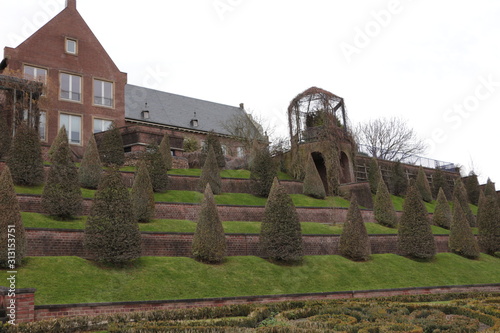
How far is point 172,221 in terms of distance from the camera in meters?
23.1

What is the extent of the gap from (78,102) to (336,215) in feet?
70.0

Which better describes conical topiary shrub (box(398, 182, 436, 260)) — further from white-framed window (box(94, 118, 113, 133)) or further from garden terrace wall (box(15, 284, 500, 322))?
white-framed window (box(94, 118, 113, 133))

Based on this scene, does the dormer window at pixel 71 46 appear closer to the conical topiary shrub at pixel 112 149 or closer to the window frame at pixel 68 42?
the window frame at pixel 68 42

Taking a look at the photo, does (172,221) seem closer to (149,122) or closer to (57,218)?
Result: (57,218)

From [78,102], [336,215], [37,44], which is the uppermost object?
[37,44]

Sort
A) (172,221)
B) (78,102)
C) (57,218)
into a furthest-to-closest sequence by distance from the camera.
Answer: (78,102)
(172,221)
(57,218)

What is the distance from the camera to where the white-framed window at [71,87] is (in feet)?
120

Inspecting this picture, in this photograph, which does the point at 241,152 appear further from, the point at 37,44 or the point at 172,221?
the point at 172,221

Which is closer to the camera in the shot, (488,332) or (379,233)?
(488,332)

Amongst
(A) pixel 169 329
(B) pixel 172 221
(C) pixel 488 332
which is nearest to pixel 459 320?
(C) pixel 488 332

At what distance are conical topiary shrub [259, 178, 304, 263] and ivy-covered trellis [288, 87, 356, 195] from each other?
594 inches

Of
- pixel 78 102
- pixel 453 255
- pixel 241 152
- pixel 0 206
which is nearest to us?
pixel 0 206

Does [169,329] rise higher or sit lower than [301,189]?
lower

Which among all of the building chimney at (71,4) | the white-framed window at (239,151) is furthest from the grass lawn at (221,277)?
the building chimney at (71,4)
